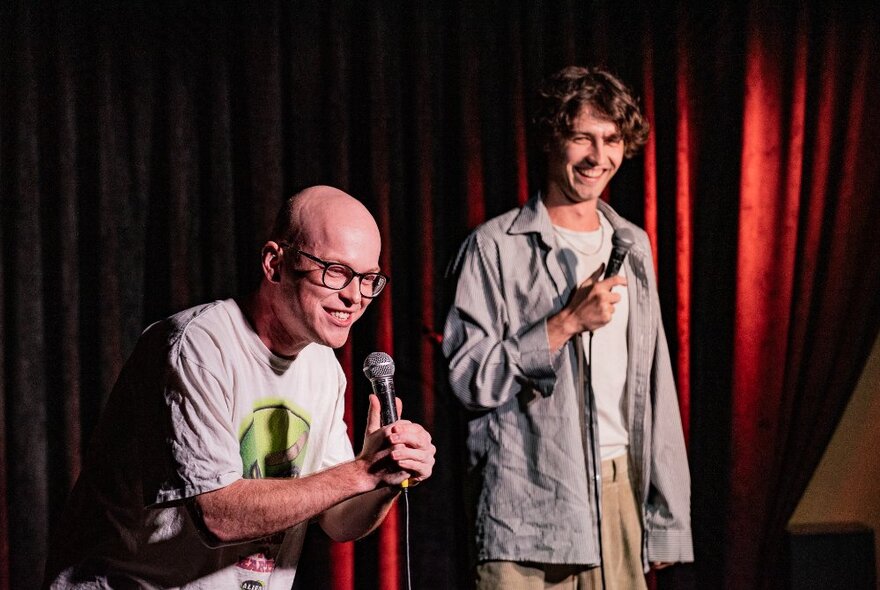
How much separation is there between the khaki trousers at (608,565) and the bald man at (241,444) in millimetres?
721

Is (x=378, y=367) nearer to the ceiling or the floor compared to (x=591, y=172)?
nearer to the floor

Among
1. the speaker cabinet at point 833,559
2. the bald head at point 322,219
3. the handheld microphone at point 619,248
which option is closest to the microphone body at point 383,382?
the bald head at point 322,219

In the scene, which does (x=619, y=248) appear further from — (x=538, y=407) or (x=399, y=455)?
(x=399, y=455)

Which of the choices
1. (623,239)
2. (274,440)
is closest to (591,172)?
(623,239)

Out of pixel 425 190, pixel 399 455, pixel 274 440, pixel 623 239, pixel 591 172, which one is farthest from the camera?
pixel 425 190

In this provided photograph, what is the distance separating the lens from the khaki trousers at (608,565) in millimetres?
2404

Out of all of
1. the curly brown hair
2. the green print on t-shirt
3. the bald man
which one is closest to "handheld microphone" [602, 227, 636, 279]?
the curly brown hair

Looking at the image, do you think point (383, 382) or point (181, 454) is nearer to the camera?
point (181, 454)

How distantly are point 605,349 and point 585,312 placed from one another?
25cm

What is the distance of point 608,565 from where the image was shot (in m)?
2.52

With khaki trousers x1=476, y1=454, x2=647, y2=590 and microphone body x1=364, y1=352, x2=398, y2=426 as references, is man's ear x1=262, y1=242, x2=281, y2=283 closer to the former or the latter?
microphone body x1=364, y1=352, x2=398, y2=426

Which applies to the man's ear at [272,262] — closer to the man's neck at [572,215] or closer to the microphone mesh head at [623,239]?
the microphone mesh head at [623,239]

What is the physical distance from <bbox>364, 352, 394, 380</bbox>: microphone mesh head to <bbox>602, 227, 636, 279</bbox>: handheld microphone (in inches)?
38.6

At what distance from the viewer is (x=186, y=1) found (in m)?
2.99
